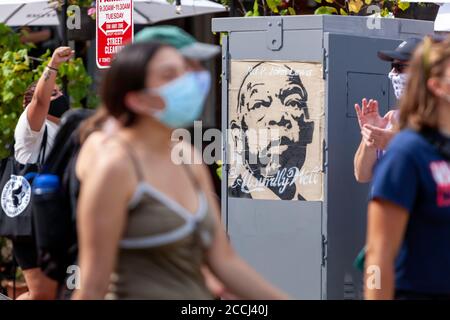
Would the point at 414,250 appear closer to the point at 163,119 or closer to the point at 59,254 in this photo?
the point at 163,119

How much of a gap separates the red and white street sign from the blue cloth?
508cm

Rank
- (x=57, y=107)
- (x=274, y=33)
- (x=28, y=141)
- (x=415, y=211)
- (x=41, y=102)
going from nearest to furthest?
(x=415, y=211) → (x=41, y=102) → (x=28, y=141) → (x=57, y=107) → (x=274, y=33)

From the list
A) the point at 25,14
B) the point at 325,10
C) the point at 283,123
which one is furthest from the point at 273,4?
the point at 25,14

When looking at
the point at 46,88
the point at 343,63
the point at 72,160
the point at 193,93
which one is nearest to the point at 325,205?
the point at 343,63

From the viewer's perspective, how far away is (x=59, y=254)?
4.17m

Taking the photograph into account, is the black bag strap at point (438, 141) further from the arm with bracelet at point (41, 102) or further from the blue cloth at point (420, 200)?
the arm with bracelet at point (41, 102)

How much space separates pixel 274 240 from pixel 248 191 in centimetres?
37

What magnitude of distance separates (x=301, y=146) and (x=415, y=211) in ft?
11.2

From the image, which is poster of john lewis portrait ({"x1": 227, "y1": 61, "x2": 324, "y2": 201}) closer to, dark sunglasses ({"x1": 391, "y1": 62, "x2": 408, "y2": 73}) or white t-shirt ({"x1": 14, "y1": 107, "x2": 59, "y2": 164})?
dark sunglasses ({"x1": 391, "y1": 62, "x2": 408, "y2": 73})

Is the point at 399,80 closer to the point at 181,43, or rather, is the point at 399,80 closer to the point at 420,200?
the point at 420,200

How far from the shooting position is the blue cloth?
12.6ft

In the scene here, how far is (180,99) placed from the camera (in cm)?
362

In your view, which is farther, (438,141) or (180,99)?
(438,141)
